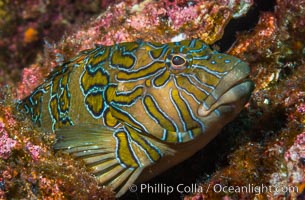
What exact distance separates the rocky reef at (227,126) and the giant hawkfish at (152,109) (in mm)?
278

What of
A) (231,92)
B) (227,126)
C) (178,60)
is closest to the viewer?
(231,92)

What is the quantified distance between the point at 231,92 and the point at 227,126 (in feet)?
3.76

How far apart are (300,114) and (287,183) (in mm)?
942

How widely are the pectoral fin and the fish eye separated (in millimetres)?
915

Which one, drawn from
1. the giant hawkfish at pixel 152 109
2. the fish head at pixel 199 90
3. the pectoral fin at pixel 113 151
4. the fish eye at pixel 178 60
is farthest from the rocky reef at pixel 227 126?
the fish eye at pixel 178 60

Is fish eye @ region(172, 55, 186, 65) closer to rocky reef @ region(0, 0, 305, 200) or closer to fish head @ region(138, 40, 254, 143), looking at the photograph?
fish head @ region(138, 40, 254, 143)

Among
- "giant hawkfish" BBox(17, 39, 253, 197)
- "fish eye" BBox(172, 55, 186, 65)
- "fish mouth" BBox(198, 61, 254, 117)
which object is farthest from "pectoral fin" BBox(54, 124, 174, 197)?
"fish eye" BBox(172, 55, 186, 65)

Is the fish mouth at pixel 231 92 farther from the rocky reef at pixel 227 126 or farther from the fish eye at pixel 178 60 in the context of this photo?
the rocky reef at pixel 227 126

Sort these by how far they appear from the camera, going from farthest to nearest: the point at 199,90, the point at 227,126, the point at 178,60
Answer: the point at 227,126 < the point at 178,60 < the point at 199,90

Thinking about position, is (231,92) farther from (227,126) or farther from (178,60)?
(227,126)

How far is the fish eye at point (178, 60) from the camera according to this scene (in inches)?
160

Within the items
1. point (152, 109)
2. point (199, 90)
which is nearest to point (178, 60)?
point (199, 90)

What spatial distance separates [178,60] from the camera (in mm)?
4078

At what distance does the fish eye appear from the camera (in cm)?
405
